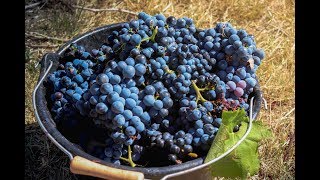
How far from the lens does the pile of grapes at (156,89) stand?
1.21 metres

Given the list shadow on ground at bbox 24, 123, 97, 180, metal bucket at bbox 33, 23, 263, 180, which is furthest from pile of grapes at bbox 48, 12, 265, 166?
shadow on ground at bbox 24, 123, 97, 180

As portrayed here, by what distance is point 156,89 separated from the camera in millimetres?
1251

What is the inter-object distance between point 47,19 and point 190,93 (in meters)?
1.33

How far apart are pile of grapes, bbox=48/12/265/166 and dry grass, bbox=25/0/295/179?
1.69 ft

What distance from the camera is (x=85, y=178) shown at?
138 cm

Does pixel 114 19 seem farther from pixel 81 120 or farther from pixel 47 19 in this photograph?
pixel 81 120

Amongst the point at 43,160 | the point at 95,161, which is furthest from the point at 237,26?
the point at 95,161

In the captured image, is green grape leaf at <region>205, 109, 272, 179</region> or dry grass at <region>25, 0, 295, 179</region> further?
dry grass at <region>25, 0, 295, 179</region>

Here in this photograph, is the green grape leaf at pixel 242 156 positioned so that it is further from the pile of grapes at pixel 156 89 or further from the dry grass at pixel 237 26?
the dry grass at pixel 237 26

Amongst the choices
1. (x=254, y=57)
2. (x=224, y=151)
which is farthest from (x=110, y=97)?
(x=254, y=57)

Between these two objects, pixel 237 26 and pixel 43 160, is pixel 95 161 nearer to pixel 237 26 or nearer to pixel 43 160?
pixel 43 160

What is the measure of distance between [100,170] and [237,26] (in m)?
1.46

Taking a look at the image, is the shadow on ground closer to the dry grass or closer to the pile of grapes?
the dry grass

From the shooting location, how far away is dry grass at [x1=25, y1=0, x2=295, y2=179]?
1796mm
